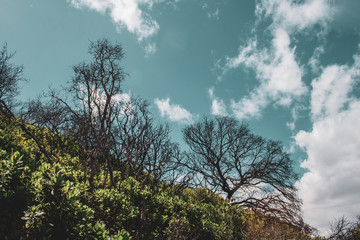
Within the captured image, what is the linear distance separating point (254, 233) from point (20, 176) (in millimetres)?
8051

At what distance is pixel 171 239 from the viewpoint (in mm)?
5941

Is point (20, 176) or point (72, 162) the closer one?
point (20, 176)

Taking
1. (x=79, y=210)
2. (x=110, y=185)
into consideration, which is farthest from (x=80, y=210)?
(x=110, y=185)

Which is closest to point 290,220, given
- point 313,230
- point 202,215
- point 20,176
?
point 313,230

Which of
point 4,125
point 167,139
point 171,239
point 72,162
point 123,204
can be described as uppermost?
point 167,139

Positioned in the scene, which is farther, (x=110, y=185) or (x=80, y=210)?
(x=110, y=185)

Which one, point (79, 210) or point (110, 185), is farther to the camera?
point (110, 185)

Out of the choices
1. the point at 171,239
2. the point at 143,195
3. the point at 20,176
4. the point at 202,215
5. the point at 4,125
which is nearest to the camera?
the point at 20,176

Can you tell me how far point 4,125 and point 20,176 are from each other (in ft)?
36.0

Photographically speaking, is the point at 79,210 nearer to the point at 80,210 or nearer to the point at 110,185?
the point at 80,210

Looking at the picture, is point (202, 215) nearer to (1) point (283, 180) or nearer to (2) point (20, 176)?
(2) point (20, 176)

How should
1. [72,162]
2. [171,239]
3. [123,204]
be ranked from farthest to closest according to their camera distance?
1. [72,162]
2. [171,239]
3. [123,204]

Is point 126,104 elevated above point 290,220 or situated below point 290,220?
above

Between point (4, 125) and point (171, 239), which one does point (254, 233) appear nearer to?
point (171, 239)
